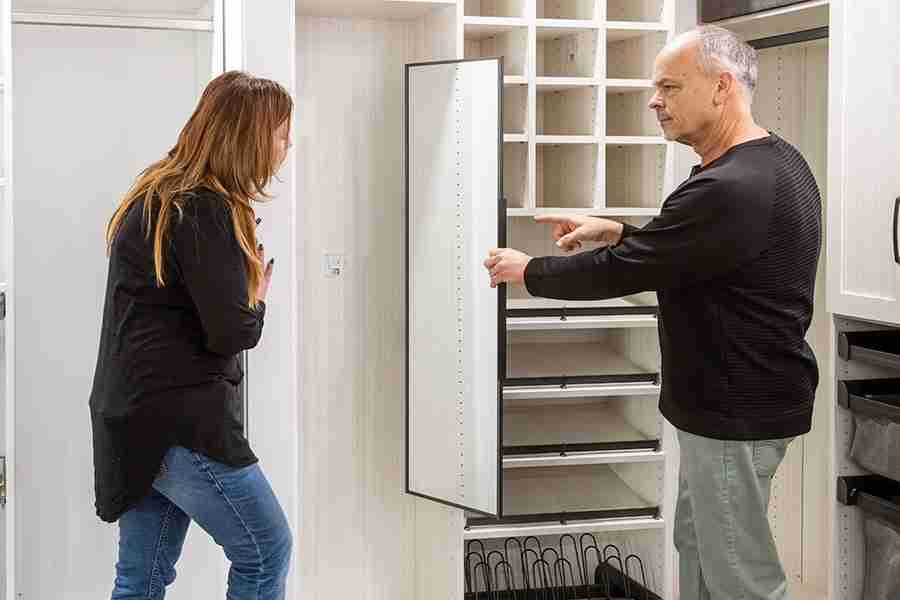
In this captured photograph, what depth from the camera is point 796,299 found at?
2.36 m

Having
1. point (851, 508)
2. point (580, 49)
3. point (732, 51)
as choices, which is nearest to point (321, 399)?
point (580, 49)

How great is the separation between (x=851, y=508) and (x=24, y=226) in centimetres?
235

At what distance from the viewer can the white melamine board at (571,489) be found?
354 cm

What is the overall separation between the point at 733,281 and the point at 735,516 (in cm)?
48

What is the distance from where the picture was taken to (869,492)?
10.2 ft

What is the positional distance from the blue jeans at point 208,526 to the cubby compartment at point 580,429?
117 centimetres

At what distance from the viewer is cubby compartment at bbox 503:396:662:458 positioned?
3.47 meters

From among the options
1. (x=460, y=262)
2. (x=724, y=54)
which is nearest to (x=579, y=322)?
(x=460, y=262)

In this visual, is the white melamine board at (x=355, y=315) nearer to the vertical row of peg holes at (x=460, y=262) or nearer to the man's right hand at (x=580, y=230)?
the vertical row of peg holes at (x=460, y=262)

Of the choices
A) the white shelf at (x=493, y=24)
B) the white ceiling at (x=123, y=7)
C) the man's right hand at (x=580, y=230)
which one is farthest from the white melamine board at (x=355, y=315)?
the man's right hand at (x=580, y=230)

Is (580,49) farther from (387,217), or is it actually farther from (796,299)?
(796,299)

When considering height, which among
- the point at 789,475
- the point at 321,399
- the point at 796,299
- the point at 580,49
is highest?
the point at 580,49

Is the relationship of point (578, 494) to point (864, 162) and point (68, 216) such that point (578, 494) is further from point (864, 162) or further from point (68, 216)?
point (68, 216)

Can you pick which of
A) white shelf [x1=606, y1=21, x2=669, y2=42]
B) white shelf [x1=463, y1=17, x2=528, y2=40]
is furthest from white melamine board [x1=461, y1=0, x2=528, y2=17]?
white shelf [x1=606, y1=21, x2=669, y2=42]
